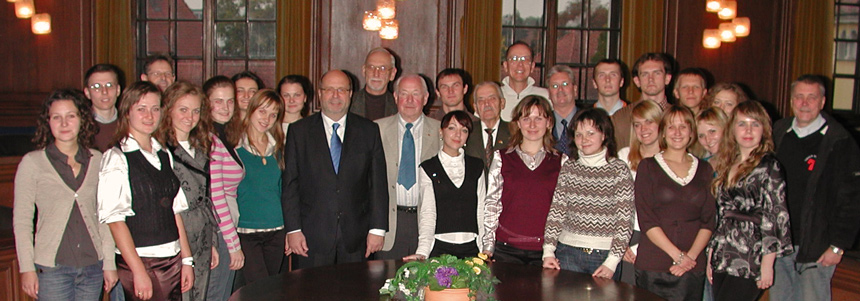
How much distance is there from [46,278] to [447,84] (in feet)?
8.05

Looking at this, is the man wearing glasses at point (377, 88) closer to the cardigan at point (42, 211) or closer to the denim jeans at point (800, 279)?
the cardigan at point (42, 211)

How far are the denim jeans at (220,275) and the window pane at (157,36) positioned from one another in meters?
5.05

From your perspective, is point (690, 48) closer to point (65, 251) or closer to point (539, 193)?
point (539, 193)

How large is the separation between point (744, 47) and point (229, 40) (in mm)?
6102

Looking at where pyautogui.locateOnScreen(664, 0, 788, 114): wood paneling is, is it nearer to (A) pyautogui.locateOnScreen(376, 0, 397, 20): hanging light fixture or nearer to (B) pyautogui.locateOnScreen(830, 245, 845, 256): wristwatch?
(A) pyautogui.locateOnScreen(376, 0, 397, 20): hanging light fixture

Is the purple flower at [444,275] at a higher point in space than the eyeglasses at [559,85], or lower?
lower

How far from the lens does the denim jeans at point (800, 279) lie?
3.59m

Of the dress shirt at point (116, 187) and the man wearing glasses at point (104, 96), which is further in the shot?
the man wearing glasses at point (104, 96)

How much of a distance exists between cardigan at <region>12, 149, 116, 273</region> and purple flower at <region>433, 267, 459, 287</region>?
161 centimetres

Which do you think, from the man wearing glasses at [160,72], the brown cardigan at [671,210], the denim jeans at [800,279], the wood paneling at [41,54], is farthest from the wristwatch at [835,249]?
the wood paneling at [41,54]

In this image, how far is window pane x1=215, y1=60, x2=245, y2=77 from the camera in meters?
7.73

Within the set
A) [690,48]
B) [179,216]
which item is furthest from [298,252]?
[690,48]

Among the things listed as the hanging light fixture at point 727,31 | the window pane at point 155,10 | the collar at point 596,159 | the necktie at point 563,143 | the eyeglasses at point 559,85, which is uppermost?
the window pane at point 155,10

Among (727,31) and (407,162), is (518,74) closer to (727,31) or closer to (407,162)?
(407,162)
